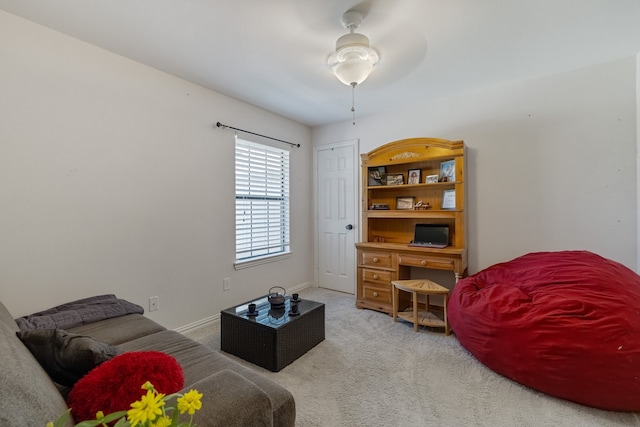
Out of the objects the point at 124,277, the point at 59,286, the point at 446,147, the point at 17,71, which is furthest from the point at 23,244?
the point at 446,147

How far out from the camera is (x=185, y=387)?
107cm

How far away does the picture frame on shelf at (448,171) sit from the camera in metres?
2.98

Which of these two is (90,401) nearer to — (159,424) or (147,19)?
(159,424)

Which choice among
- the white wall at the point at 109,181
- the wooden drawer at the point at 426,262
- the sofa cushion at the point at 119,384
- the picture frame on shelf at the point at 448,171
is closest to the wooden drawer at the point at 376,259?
the wooden drawer at the point at 426,262

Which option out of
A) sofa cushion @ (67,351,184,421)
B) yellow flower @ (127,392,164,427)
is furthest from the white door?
yellow flower @ (127,392,164,427)

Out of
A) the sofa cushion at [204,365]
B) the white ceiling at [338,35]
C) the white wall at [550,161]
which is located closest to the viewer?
the sofa cushion at [204,365]

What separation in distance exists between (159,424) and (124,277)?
228 centimetres

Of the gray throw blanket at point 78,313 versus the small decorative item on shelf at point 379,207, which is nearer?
the gray throw blanket at point 78,313

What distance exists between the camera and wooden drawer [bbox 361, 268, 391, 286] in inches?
123

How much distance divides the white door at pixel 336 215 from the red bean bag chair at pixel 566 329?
1.82 meters

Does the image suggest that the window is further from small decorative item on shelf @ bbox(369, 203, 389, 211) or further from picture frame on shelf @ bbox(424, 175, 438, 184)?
picture frame on shelf @ bbox(424, 175, 438, 184)

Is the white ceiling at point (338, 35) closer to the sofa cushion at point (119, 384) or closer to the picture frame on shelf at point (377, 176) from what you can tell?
the picture frame on shelf at point (377, 176)

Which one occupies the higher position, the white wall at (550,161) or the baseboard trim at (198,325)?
the white wall at (550,161)

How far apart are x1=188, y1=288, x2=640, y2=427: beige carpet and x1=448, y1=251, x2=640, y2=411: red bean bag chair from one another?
0.35 ft
